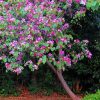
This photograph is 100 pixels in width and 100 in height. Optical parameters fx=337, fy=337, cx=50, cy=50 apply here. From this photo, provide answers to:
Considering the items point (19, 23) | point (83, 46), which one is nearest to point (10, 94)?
point (83, 46)

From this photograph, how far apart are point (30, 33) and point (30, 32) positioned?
0.05 feet

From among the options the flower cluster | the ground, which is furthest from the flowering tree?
the ground

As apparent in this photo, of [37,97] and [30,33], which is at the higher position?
[30,33]

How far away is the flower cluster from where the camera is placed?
5090 millimetres

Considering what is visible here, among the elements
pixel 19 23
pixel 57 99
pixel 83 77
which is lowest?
pixel 57 99

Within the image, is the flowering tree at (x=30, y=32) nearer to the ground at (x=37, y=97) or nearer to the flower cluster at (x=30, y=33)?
the flower cluster at (x=30, y=33)

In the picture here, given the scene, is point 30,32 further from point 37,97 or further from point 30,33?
point 37,97

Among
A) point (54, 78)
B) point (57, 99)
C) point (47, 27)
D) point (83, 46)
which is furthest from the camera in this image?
point (54, 78)

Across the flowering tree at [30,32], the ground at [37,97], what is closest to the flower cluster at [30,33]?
the flowering tree at [30,32]

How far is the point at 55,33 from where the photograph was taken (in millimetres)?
5281

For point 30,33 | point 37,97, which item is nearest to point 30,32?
point 30,33

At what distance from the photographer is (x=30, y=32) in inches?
200

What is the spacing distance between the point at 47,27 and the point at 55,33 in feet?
0.61

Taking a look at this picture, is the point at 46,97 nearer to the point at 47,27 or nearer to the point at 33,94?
the point at 33,94
